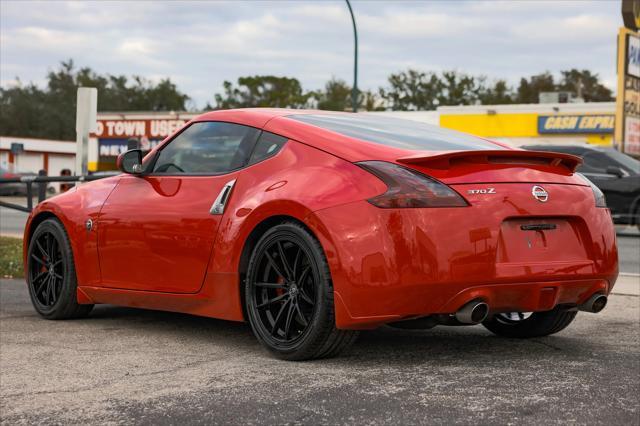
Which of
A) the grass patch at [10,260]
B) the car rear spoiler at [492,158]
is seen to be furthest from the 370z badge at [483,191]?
the grass patch at [10,260]

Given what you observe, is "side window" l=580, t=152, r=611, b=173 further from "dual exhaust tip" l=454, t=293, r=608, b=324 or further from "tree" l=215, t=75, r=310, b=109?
"tree" l=215, t=75, r=310, b=109

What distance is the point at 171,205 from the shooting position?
19.0 feet

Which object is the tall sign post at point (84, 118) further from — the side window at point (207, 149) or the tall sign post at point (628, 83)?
the tall sign post at point (628, 83)

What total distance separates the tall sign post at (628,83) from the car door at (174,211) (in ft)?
90.0

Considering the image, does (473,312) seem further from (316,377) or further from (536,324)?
(536,324)

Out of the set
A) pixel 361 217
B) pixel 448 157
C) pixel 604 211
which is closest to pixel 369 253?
pixel 361 217

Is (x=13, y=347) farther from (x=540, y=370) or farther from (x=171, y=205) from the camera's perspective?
(x=540, y=370)

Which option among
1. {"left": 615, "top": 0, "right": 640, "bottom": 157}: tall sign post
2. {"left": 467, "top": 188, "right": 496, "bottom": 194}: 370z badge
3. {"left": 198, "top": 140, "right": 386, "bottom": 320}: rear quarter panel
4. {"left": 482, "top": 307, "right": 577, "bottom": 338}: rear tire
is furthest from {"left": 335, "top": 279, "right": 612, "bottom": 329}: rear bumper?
{"left": 615, "top": 0, "right": 640, "bottom": 157}: tall sign post

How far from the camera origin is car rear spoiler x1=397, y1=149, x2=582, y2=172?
4.79 metres

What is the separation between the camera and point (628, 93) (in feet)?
107

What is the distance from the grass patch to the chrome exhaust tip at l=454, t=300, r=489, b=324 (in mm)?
6228

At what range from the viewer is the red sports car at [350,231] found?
466 centimetres

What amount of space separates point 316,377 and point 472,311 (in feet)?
2.63

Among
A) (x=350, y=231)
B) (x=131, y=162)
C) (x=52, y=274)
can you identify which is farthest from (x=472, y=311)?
(x=52, y=274)
